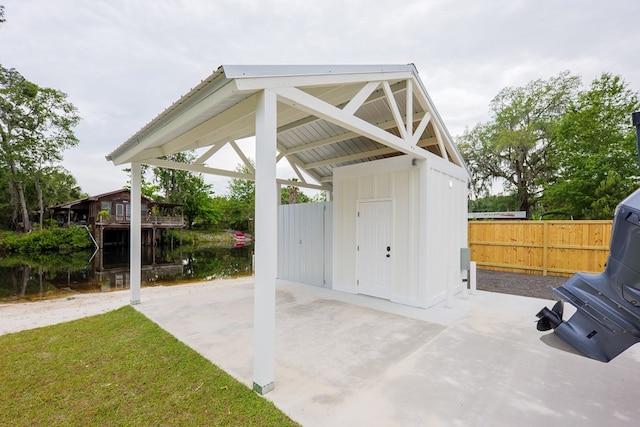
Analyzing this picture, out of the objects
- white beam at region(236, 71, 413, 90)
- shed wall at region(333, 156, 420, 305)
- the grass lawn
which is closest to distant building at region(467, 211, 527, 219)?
shed wall at region(333, 156, 420, 305)

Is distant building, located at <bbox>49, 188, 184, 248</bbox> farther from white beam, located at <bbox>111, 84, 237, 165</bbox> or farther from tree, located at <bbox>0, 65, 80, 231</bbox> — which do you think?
white beam, located at <bbox>111, 84, 237, 165</bbox>

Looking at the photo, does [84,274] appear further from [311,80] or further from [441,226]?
[441,226]

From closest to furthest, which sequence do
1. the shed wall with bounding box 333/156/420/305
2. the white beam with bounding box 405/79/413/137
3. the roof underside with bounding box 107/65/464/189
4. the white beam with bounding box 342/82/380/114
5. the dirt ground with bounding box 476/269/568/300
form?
the roof underside with bounding box 107/65/464/189 < the white beam with bounding box 342/82/380/114 < the white beam with bounding box 405/79/413/137 < the shed wall with bounding box 333/156/420/305 < the dirt ground with bounding box 476/269/568/300

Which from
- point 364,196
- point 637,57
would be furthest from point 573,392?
point 637,57

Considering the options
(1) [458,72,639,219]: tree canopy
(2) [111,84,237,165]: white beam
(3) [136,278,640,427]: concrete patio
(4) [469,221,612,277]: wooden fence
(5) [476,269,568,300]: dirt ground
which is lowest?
(5) [476,269,568,300]: dirt ground

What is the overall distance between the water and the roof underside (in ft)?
17.8

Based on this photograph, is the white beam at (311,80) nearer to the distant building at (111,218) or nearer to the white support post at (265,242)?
the white support post at (265,242)

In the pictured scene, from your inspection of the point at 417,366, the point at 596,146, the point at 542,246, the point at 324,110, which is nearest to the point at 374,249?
the point at 417,366

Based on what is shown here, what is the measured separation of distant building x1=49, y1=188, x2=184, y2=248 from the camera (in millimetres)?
20031

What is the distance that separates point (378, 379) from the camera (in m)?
Answer: 2.60

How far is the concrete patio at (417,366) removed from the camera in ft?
7.01

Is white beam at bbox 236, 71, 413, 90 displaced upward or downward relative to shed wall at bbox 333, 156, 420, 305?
upward

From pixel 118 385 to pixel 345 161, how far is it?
575cm

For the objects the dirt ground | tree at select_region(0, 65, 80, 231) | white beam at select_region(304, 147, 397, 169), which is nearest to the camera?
the dirt ground
